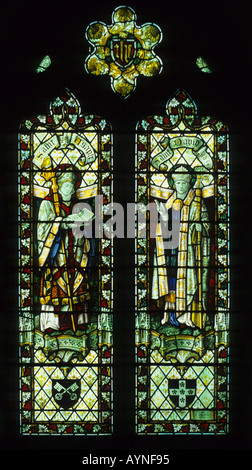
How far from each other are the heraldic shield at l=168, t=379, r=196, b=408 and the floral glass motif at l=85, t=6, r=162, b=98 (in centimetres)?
267

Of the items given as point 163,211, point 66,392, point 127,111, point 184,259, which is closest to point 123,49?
point 127,111

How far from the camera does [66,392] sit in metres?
6.69

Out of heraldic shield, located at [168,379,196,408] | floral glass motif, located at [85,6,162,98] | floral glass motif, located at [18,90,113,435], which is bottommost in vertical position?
heraldic shield, located at [168,379,196,408]

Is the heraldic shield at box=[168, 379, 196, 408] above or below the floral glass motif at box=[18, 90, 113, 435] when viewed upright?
below

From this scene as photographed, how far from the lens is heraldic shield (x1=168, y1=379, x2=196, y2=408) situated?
6.70 metres

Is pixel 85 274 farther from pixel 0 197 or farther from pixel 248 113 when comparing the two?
pixel 248 113

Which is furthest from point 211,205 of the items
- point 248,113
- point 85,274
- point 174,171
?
point 85,274

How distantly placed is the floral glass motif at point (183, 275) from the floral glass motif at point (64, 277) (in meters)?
0.34

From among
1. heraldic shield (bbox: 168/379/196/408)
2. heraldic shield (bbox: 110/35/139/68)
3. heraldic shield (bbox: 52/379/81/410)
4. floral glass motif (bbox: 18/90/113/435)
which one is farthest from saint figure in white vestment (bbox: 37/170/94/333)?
heraldic shield (bbox: 110/35/139/68)

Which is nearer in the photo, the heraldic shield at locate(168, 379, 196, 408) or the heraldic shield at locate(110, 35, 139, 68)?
the heraldic shield at locate(168, 379, 196, 408)

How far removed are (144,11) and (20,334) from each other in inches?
122

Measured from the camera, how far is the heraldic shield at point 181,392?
670cm

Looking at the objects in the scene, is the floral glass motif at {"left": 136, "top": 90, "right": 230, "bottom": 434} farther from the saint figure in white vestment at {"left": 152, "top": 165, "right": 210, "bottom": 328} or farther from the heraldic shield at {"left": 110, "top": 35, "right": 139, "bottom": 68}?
the heraldic shield at {"left": 110, "top": 35, "right": 139, "bottom": 68}

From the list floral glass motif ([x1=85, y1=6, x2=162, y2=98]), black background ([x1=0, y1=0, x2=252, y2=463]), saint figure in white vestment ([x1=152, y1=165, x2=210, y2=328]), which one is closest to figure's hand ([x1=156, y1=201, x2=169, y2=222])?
saint figure in white vestment ([x1=152, y1=165, x2=210, y2=328])
